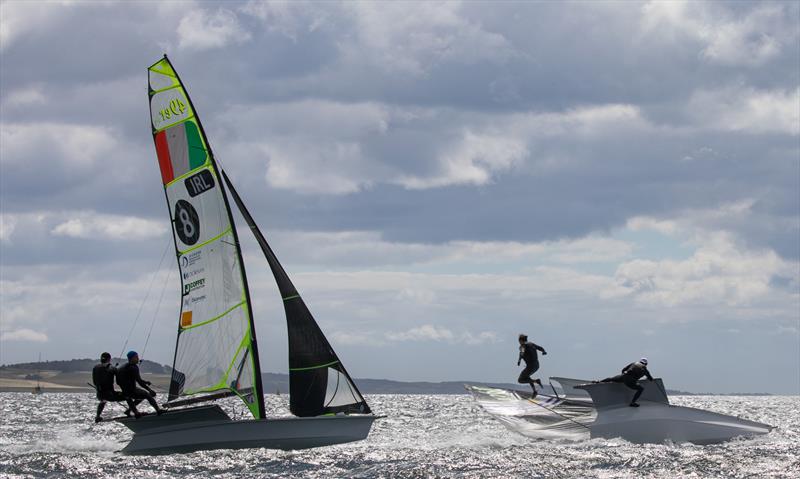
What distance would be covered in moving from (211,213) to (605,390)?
12559 millimetres

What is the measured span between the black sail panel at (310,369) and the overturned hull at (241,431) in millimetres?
1216

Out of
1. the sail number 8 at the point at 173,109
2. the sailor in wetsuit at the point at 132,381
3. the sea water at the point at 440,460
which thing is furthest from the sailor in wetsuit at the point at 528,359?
the sail number 8 at the point at 173,109

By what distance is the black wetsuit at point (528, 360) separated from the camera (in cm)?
3222

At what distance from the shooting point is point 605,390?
31156 mm

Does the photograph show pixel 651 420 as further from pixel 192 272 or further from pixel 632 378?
pixel 192 272

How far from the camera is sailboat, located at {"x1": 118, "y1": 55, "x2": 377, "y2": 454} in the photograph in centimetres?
2847

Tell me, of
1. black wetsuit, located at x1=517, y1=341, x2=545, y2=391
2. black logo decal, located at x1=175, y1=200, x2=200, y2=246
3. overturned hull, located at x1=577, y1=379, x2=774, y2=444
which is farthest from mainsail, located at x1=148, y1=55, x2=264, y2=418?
overturned hull, located at x1=577, y1=379, x2=774, y2=444

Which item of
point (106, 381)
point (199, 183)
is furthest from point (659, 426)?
point (106, 381)

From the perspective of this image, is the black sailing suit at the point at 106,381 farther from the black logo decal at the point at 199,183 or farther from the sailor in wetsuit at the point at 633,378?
the sailor in wetsuit at the point at 633,378

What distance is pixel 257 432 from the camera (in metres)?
27.2

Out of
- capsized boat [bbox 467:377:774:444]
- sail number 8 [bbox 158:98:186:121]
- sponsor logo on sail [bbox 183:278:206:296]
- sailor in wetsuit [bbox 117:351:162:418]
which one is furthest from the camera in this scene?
capsized boat [bbox 467:377:774:444]

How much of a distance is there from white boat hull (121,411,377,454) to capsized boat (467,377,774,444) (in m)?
7.10

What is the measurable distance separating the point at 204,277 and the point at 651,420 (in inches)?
530

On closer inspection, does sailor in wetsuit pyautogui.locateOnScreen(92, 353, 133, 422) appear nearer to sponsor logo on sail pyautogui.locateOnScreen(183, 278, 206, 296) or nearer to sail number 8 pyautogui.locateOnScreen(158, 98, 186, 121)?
sponsor logo on sail pyautogui.locateOnScreen(183, 278, 206, 296)
